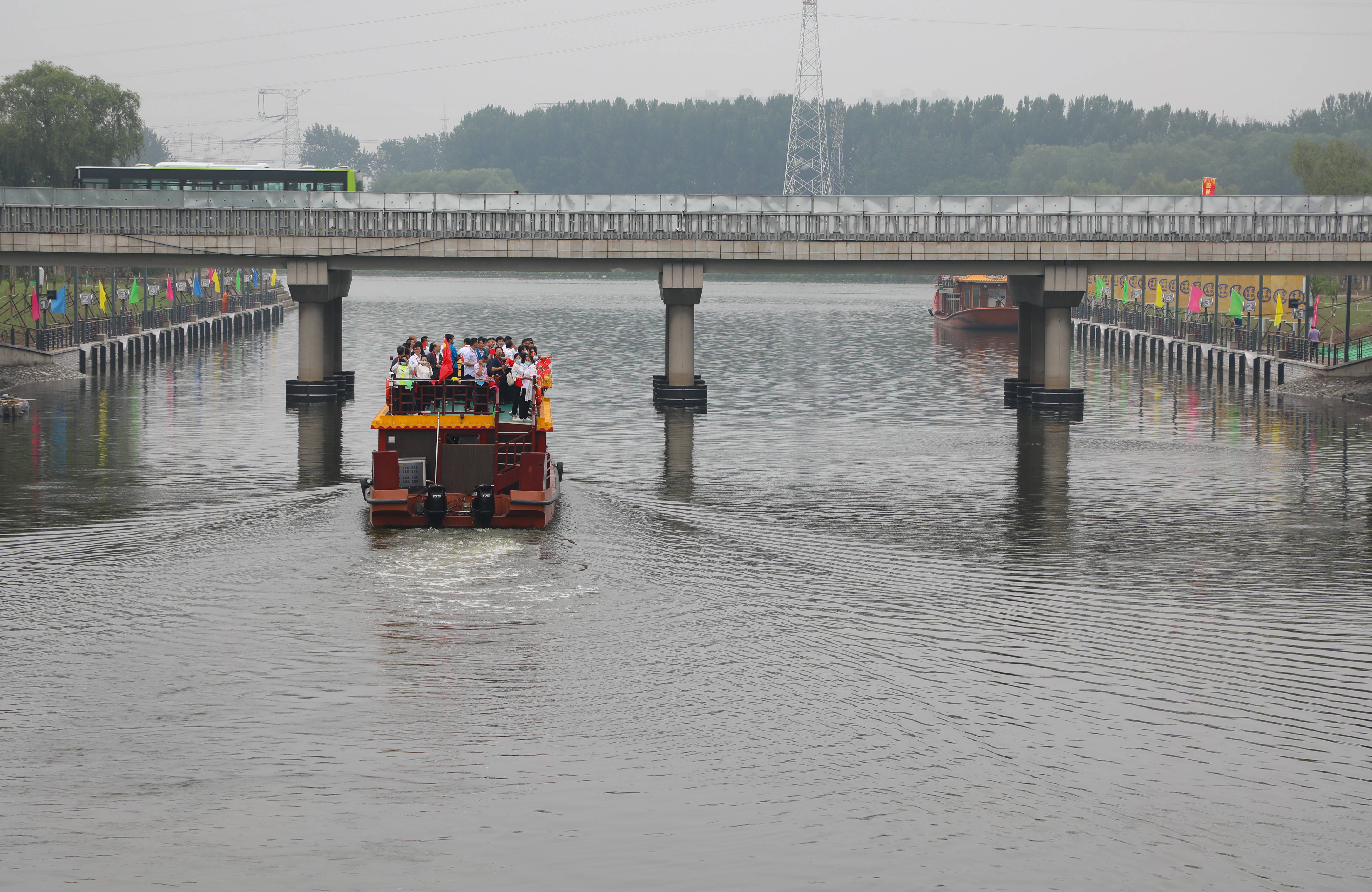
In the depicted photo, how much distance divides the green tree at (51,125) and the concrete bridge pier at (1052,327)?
100531 mm

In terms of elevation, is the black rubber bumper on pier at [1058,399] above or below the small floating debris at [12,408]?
above

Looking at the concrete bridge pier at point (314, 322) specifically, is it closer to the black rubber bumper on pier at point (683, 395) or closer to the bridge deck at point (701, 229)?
the bridge deck at point (701, 229)

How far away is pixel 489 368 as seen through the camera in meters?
43.3

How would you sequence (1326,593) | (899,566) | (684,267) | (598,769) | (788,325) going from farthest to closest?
(788,325) → (684,267) → (899,566) → (1326,593) → (598,769)

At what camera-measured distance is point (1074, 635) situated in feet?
94.9

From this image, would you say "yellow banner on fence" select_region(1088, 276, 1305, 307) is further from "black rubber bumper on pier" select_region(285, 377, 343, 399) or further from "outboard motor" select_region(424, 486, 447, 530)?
"outboard motor" select_region(424, 486, 447, 530)

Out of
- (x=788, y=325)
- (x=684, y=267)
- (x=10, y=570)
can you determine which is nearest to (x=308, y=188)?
(x=684, y=267)

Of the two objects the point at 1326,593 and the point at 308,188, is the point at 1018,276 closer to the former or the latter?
the point at 308,188

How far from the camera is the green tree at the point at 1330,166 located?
561 ft

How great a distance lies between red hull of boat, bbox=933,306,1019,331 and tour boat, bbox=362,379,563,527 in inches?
4256

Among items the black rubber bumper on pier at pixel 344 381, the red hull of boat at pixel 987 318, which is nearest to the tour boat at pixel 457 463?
the black rubber bumper on pier at pixel 344 381

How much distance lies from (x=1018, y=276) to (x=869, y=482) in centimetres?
2645

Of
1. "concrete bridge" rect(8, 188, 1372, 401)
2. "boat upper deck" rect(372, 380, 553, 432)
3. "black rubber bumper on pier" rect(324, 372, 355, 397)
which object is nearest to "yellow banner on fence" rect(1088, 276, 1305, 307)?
"concrete bridge" rect(8, 188, 1372, 401)

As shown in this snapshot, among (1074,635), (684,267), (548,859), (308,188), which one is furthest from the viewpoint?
(308,188)
